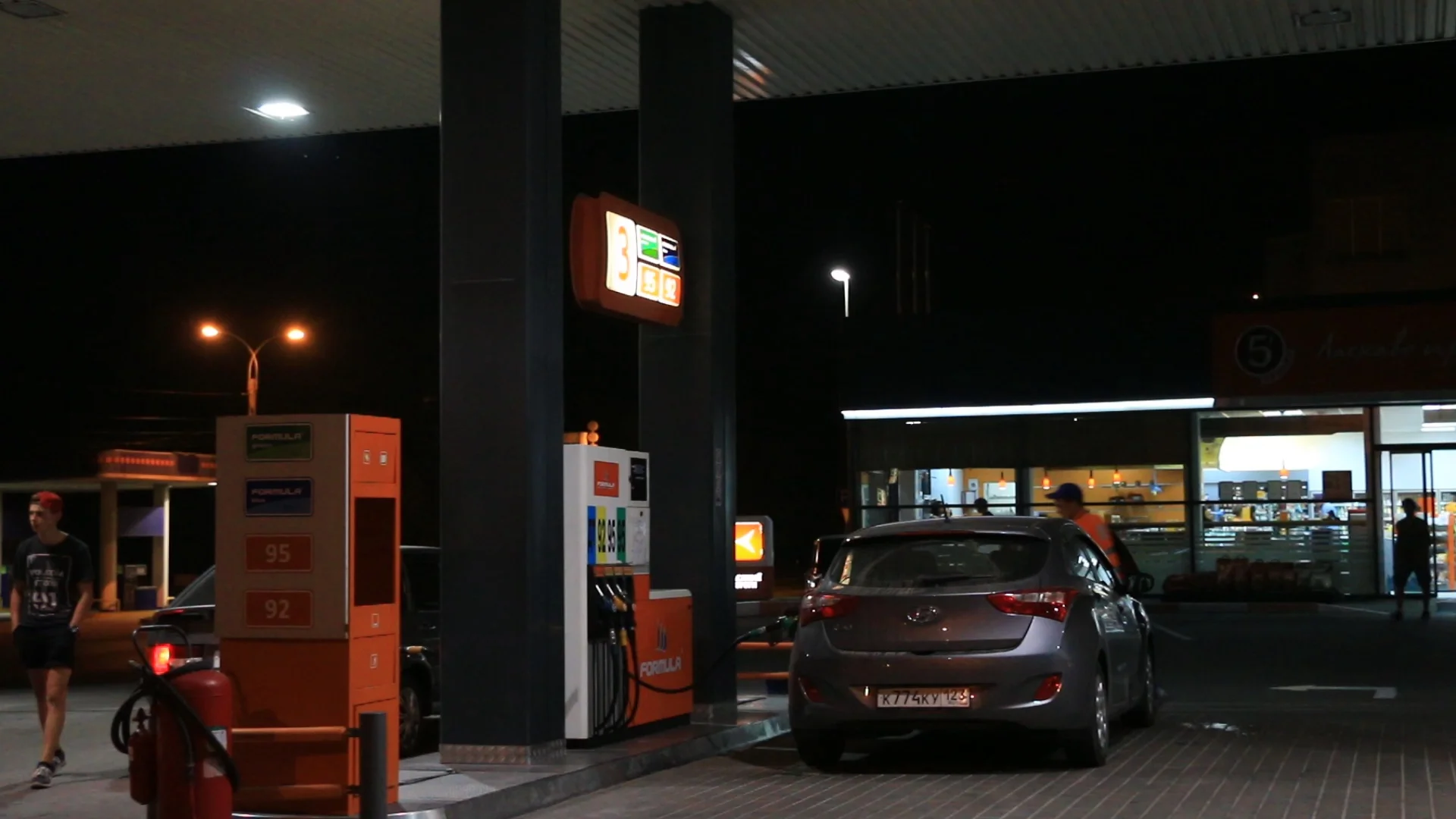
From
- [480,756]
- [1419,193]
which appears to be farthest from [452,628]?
[1419,193]

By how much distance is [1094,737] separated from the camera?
10.6 metres

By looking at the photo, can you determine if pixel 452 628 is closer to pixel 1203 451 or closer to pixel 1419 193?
pixel 1203 451

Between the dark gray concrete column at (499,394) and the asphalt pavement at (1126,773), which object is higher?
the dark gray concrete column at (499,394)

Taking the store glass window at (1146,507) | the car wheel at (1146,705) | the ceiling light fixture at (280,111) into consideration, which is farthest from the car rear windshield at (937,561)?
the store glass window at (1146,507)

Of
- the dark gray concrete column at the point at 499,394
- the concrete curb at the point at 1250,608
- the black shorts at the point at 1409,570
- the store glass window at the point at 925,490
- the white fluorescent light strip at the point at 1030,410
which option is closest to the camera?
the dark gray concrete column at the point at 499,394

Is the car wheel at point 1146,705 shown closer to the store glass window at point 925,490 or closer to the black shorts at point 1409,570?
the black shorts at point 1409,570

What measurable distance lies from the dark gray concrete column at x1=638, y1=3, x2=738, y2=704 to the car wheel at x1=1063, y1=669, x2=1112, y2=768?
349 centimetres

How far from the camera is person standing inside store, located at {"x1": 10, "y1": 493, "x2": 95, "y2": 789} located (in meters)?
11.3

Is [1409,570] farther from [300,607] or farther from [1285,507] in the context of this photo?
[300,607]

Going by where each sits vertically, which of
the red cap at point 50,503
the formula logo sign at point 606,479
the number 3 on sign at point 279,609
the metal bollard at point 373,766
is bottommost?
the metal bollard at point 373,766

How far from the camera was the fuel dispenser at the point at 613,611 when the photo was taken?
1141 centimetres

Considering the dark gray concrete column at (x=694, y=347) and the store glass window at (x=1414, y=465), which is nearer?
the dark gray concrete column at (x=694, y=347)

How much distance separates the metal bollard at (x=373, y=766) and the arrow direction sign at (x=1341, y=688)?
33.6 feet

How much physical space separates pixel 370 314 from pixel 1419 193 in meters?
51.8
